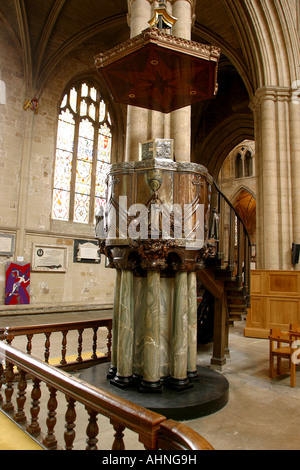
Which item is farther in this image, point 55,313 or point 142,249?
point 55,313

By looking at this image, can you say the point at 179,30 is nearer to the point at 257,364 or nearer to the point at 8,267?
the point at 257,364

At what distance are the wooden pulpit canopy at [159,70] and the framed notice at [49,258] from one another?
787 centimetres

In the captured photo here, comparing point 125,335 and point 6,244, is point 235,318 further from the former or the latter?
point 6,244

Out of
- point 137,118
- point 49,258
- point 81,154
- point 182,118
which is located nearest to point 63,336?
point 137,118

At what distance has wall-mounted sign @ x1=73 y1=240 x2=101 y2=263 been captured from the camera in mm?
12164

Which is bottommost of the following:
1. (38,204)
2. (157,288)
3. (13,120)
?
(157,288)

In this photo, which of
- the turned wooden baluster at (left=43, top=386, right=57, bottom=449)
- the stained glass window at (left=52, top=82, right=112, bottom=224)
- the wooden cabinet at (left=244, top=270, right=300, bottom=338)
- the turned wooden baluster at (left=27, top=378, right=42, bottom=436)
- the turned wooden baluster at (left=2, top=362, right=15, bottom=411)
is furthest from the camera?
the stained glass window at (left=52, top=82, right=112, bottom=224)

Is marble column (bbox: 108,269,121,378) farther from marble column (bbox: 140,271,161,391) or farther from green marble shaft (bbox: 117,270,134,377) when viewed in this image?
marble column (bbox: 140,271,161,391)

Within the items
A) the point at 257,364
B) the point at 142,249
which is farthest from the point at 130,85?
the point at 257,364

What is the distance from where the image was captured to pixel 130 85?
4094 millimetres

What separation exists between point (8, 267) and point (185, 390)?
8304mm

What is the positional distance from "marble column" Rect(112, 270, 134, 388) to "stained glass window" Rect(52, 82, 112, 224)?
914 centimetres

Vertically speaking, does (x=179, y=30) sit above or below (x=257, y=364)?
above

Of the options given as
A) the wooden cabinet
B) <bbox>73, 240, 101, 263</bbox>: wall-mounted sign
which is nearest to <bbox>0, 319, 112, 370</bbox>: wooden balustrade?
the wooden cabinet
